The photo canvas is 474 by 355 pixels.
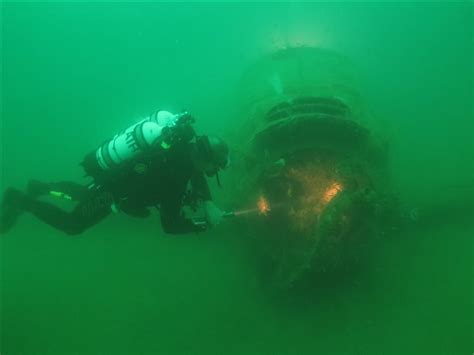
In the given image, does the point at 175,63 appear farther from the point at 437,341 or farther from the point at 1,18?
the point at 437,341

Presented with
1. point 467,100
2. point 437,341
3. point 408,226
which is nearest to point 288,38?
point 467,100

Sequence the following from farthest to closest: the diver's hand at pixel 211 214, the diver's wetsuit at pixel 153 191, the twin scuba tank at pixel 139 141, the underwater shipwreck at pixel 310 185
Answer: the underwater shipwreck at pixel 310 185 → the diver's hand at pixel 211 214 → the diver's wetsuit at pixel 153 191 → the twin scuba tank at pixel 139 141

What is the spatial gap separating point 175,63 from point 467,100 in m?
10.4

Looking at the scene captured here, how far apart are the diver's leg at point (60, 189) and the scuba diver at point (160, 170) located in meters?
0.66

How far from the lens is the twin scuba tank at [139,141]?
3.59 m

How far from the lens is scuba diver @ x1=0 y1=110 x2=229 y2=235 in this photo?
12.1 feet

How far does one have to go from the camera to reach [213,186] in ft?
28.4

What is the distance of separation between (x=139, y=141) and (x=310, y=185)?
2267mm

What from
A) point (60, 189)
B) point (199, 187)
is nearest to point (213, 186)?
point (60, 189)

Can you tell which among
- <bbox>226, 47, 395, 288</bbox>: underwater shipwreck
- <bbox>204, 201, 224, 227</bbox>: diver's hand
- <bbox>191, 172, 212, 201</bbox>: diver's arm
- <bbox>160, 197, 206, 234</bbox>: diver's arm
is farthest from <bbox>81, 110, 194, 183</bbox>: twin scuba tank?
<bbox>226, 47, 395, 288</bbox>: underwater shipwreck

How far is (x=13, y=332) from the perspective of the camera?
220 inches

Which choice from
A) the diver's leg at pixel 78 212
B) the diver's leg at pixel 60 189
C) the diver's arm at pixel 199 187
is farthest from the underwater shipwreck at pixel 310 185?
the diver's leg at pixel 60 189

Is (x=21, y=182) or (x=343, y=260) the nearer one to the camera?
(x=343, y=260)

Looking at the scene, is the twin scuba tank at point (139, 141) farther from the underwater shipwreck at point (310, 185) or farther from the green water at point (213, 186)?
the green water at point (213, 186)
